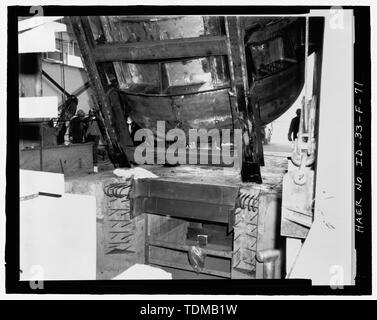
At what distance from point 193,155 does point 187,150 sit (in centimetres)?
10

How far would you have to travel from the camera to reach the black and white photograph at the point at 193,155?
2500 mm

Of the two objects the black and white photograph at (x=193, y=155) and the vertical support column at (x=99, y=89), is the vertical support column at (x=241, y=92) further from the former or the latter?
the vertical support column at (x=99, y=89)

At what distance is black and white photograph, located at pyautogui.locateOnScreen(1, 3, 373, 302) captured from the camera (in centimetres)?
250

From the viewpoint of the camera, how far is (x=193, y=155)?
13.5ft

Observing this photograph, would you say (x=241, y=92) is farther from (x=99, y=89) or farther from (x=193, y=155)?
(x=99, y=89)

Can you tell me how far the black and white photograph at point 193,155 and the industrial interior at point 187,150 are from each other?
14 mm

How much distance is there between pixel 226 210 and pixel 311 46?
2.19 metres

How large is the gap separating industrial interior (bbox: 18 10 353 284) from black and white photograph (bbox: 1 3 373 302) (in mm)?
14

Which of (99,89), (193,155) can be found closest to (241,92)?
(193,155)

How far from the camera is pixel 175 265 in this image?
14.1 feet

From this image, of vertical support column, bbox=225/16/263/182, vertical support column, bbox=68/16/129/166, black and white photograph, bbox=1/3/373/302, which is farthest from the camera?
vertical support column, bbox=68/16/129/166

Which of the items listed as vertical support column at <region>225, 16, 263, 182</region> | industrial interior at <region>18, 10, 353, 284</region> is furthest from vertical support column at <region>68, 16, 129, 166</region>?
vertical support column at <region>225, 16, 263, 182</region>

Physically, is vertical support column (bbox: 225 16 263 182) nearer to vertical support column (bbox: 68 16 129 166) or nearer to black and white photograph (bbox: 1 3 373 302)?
black and white photograph (bbox: 1 3 373 302)
